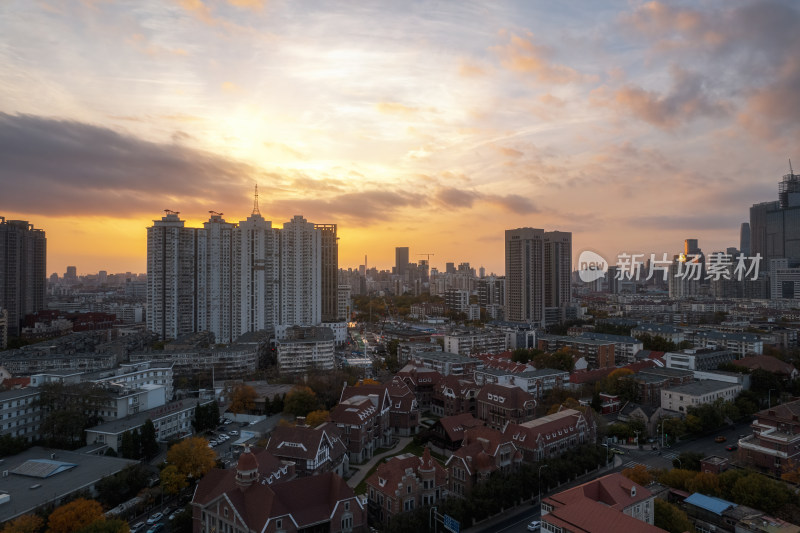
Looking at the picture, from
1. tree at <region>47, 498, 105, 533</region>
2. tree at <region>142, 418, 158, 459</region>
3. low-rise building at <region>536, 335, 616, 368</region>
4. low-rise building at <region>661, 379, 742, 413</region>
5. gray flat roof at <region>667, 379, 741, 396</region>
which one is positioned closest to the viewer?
tree at <region>47, 498, 105, 533</region>

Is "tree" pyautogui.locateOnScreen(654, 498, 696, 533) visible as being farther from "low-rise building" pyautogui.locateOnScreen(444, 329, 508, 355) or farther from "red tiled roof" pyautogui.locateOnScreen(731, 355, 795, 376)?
"low-rise building" pyautogui.locateOnScreen(444, 329, 508, 355)

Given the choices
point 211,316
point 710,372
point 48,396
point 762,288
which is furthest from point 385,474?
point 762,288

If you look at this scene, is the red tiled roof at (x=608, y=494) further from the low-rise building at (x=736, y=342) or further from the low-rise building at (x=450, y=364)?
the low-rise building at (x=736, y=342)

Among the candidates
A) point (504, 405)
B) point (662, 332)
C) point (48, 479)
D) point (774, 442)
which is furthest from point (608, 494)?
point (662, 332)

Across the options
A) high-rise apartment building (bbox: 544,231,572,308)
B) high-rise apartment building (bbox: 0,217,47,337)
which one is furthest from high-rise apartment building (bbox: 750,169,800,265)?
high-rise apartment building (bbox: 0,217,47,337)

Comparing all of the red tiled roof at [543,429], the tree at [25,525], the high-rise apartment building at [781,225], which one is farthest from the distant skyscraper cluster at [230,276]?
the high-rise apartment building at [781,225]
